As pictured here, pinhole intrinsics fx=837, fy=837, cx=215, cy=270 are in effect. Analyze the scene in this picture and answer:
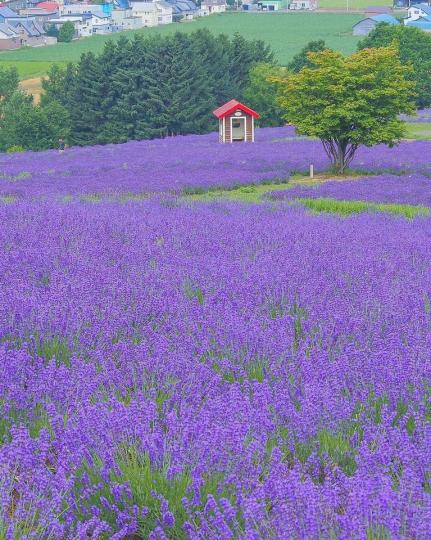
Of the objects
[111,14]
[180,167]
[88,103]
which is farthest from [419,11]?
[180,167]

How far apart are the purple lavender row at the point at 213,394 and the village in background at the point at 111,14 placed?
11773 centimetres

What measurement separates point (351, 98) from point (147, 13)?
5484 inches

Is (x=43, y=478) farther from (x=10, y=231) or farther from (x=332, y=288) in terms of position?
(x=10, y=231)

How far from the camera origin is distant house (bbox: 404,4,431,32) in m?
113

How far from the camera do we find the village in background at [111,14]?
129625 millimetres

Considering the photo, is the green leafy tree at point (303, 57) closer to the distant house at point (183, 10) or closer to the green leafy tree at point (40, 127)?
the green leafy tree at point (40, 127)

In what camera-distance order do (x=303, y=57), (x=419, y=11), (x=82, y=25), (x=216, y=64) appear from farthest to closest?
(x=82, y=25) < (x=419, y=11) < (x=303, y=57) < (x=216, y=64)

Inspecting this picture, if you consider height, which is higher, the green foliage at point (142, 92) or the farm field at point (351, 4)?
the farm field at point (351, 4)

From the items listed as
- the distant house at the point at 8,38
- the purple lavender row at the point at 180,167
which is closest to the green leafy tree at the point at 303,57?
the purple lavender row at the point at 180,167

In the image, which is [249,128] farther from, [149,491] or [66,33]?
[66,33]

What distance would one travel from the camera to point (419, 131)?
132ft

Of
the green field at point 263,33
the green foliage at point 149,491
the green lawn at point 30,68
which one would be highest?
the green field at point 263,33

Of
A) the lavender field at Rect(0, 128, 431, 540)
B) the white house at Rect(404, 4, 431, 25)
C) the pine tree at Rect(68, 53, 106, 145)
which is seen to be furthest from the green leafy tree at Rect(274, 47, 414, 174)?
the white house at Rect(404, 4, 431, 25)

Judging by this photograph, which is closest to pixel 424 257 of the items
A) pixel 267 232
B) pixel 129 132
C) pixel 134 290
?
pixel 267 232
